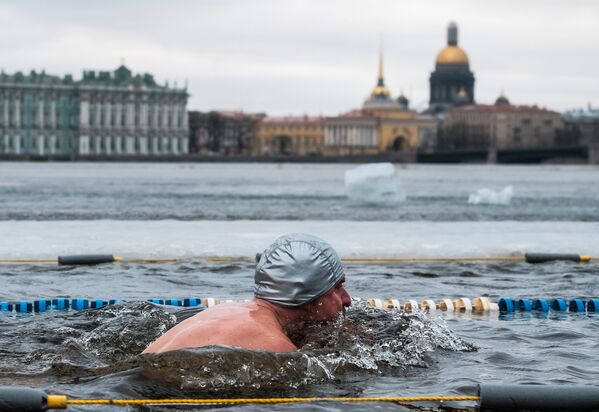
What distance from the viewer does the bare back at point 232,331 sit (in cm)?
759

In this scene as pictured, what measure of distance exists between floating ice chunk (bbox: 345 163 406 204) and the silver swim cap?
36918 millimetres

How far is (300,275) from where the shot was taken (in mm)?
7773

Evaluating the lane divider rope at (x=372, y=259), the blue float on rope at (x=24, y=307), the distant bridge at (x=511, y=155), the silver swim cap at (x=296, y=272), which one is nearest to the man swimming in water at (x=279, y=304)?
the silver swim cap at (x=296, y=272)

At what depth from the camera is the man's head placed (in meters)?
7.80

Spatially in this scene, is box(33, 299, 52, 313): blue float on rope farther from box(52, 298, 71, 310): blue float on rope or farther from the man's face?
the man's face

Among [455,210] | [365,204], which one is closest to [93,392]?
[455,210]

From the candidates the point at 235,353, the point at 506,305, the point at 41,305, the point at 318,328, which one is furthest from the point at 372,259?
the point at 235,353

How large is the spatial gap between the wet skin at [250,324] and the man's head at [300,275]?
14mm

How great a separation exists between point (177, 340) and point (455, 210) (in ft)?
108

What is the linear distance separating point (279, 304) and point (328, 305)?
329 millimetres

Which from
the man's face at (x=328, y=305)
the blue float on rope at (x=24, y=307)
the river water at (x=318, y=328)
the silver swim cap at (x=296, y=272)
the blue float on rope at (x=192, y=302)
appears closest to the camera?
the river water at (x=318, y=328)

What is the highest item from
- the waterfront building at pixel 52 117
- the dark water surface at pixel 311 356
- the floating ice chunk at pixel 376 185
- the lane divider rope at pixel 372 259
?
the waterfront building at pixel 52 117

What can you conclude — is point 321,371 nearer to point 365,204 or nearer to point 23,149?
point 365,204

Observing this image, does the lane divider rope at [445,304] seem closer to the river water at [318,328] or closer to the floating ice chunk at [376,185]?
the river water at [318,328]
